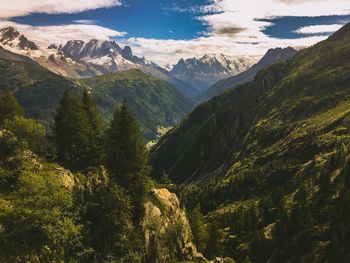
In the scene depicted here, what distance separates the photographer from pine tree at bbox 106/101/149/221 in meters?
70.1

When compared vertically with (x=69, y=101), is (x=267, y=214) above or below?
below

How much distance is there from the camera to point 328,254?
4562 inches

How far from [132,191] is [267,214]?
105 m

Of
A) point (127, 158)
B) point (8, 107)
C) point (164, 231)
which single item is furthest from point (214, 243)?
point (8, 107)

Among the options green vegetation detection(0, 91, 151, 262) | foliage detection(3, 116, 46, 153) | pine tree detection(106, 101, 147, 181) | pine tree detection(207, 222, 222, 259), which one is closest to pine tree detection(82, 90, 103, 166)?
green vegetation detection(0, 91, 151, 262)

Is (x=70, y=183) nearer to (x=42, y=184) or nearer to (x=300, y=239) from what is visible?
(x=42, y=184)

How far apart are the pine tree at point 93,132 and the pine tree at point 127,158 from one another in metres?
4.97

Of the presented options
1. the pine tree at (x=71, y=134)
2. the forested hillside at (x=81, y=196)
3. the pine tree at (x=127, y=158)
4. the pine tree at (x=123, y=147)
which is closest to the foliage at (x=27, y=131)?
the forested hillside at (x=81, y=196)

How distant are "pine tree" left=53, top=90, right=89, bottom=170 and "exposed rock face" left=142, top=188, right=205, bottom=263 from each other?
50.4 feet

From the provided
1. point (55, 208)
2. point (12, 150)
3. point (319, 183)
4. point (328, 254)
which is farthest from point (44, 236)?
point (319, 183)

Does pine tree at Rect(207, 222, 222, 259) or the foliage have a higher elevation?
the foliage

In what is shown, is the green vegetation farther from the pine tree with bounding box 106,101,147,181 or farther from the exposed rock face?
the exposed rock face

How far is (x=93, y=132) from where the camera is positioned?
80.1 m

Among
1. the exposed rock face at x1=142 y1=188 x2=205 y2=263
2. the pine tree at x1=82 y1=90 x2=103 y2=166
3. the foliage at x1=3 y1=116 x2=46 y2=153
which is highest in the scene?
the foliage at x1=3 y1=116 x2=46 y2=153
